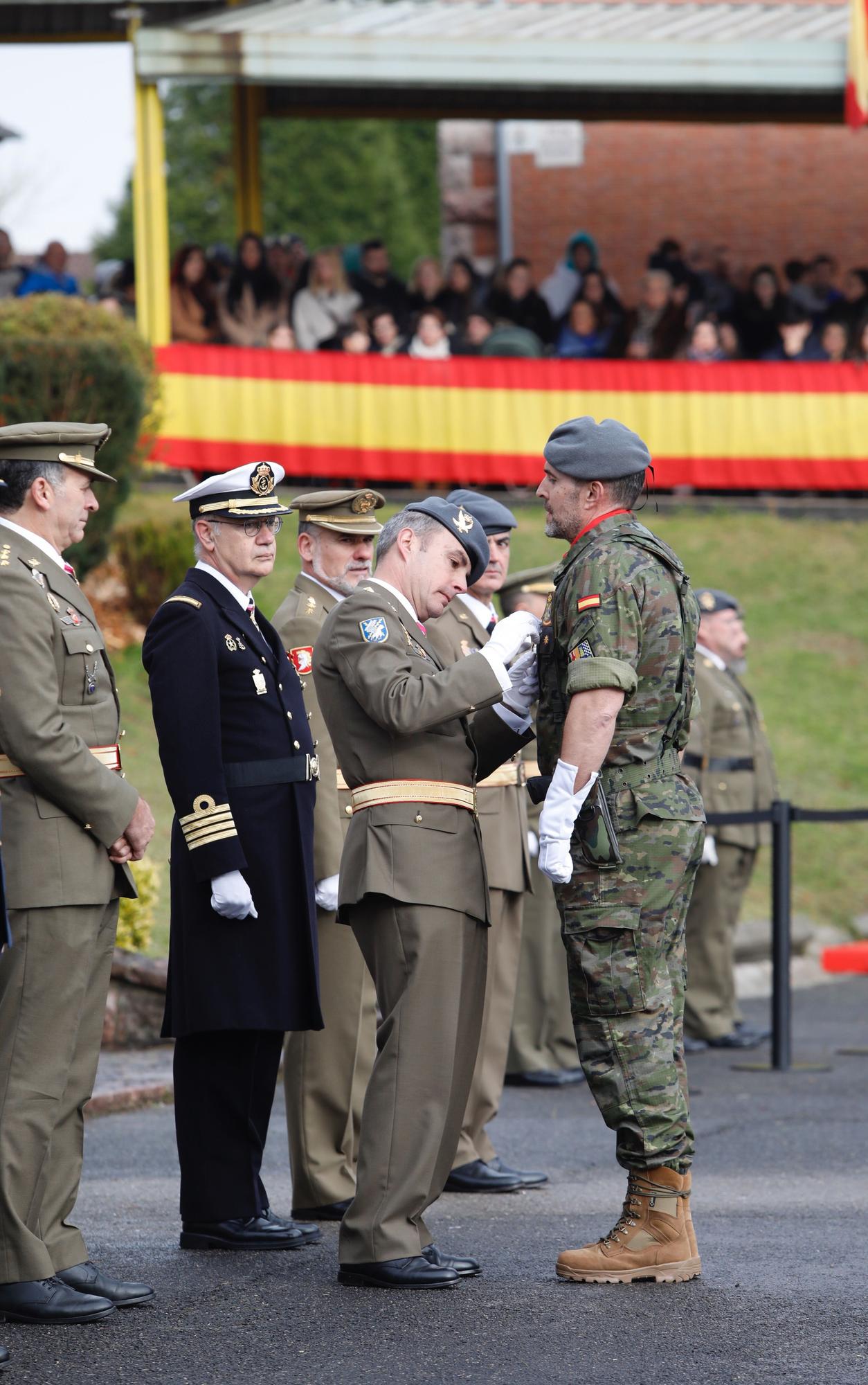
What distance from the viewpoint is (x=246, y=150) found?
20156 mm

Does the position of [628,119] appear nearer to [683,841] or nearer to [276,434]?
[276,434]

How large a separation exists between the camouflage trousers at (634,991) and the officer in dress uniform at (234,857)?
831 millimetres

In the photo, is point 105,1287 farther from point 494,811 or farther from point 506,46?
point 506,46

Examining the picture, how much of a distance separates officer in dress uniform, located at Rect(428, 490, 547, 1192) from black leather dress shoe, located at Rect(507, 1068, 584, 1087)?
6.17 ft

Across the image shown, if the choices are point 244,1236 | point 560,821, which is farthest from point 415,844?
point 244,1236

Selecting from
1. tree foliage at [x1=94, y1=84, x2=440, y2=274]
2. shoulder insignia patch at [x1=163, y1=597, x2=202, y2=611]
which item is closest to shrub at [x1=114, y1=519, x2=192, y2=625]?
shoulder insignia patch at [x1=163, y1=597, x2=202, y2=611]

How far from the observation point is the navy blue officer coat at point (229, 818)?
5.06 metres

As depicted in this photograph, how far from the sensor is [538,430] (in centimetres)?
1645

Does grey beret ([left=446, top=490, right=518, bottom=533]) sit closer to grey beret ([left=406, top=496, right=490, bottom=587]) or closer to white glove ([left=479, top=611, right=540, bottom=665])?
grey beret ([left=406, top=496, right=490, bottom=587])

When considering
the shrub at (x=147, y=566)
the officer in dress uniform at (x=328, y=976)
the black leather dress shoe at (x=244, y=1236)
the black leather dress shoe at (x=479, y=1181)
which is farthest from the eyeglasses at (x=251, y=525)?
the shrub at (x=147, y=566)

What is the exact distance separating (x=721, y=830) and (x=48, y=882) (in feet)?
18.2

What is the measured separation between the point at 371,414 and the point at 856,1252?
12.1m

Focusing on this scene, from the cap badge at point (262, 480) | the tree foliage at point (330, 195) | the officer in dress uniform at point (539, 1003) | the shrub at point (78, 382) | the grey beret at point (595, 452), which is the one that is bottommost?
the officer in dress uniform at point (539, 1003)

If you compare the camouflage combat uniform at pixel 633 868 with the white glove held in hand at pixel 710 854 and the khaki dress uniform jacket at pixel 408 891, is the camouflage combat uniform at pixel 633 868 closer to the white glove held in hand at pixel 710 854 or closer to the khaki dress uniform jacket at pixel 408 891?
the khaki dress uniform jacket at pixel 408 891
